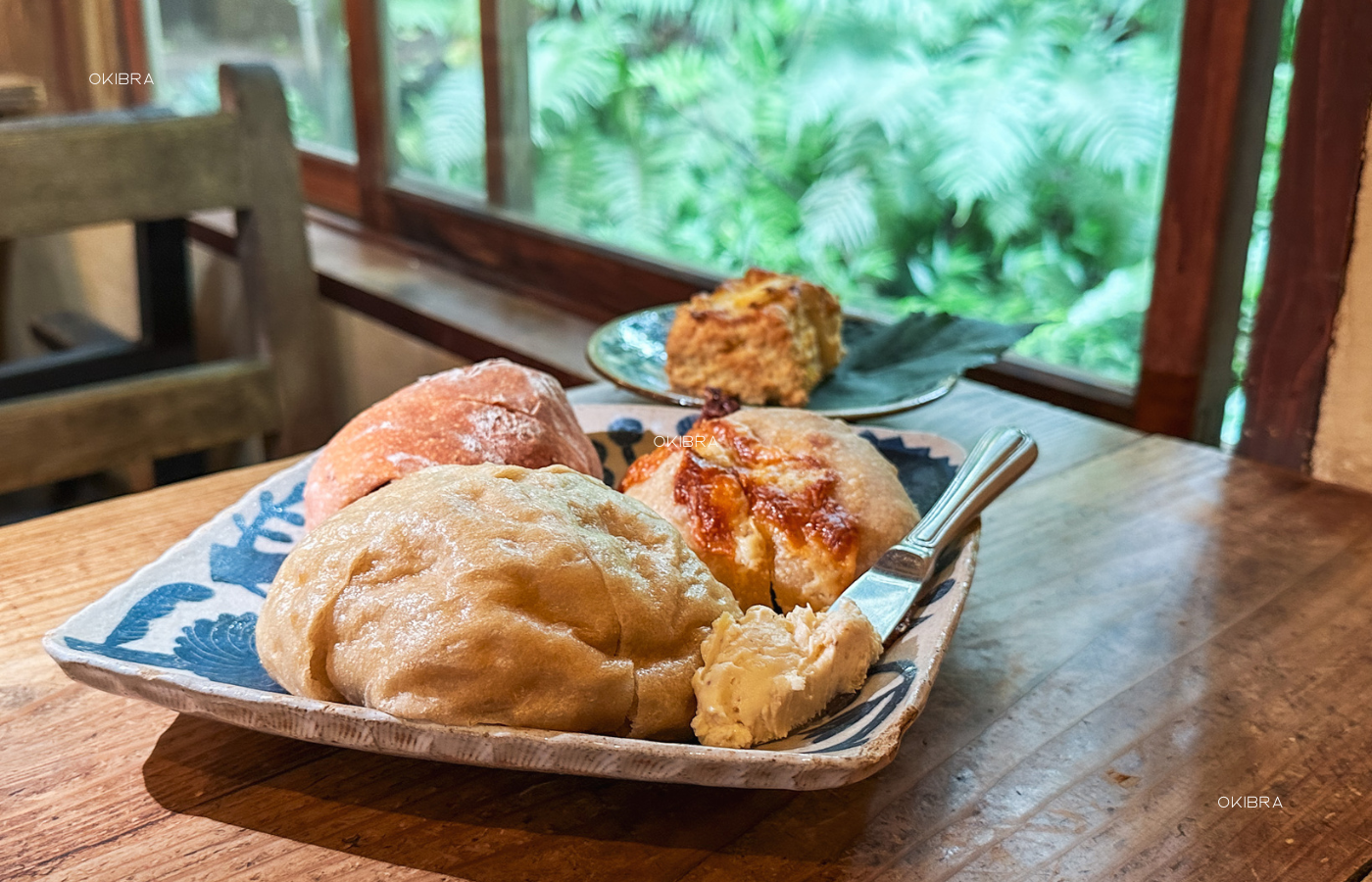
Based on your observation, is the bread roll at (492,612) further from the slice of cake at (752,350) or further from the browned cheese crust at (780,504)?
the slice of cake at (752,350)

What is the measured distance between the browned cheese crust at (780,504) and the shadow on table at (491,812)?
0.13m

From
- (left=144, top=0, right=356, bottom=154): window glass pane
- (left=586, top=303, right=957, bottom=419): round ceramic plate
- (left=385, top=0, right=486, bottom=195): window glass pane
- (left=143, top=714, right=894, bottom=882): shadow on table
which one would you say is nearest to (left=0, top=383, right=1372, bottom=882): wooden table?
(left=143, top=714, right=894, bottom=882): shadow on table

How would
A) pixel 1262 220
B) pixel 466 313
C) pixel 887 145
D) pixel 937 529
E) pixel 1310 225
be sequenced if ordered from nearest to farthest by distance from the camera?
pixel 937 529
pixel 1310 225
pixel 1262 220
pixel 887 145
pixel 466 313

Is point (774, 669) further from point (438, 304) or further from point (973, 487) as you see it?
point (438, 304)

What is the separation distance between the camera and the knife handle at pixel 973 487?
0.70 meters

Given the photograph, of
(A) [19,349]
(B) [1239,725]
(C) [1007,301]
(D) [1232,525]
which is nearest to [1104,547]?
(D) [1232,525]

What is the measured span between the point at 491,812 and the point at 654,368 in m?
0.64

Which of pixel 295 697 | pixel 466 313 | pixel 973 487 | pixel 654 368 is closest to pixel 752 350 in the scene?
pixel 654 368

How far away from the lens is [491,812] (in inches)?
22.7

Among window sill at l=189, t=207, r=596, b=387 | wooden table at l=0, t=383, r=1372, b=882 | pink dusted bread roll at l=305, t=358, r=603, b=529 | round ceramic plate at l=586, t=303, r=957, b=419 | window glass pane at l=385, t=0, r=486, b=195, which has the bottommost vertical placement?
window sill at l=189, t=207, r=596, b=387

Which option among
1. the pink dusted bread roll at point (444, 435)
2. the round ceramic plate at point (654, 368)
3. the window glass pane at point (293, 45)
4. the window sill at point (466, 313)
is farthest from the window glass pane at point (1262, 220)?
the window glass pane at point (293, 45)

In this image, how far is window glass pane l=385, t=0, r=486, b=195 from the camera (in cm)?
217

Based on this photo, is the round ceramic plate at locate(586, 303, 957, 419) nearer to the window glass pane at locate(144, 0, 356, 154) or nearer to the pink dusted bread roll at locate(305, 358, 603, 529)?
the pink dusted bread roll at locate(305, 358, 603, 529)

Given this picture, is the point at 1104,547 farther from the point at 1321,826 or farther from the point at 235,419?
the point at 235,419
